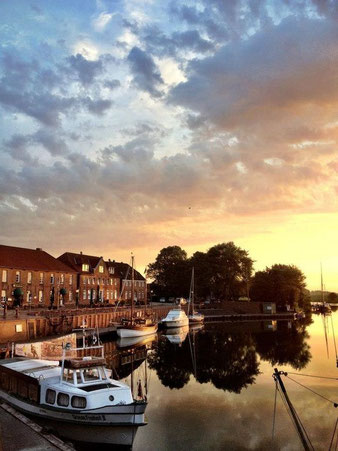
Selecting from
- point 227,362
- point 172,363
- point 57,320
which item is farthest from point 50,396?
point 57,320

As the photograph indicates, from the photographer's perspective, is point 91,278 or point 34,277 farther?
point 91,278

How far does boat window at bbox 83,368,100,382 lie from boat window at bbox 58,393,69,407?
1391mm

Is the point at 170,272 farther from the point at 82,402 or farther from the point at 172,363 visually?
the point at 82,402

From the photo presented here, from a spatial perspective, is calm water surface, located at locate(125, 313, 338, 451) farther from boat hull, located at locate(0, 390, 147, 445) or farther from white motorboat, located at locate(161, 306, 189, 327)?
white motorboat, located at locate(161, 306, 189, 327)

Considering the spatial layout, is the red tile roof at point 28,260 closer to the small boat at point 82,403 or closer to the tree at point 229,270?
the tree at point 229,270

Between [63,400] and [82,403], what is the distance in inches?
51.4

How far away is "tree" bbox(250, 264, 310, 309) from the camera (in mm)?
133250

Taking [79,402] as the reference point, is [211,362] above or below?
below

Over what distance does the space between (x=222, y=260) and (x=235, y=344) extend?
68.7m

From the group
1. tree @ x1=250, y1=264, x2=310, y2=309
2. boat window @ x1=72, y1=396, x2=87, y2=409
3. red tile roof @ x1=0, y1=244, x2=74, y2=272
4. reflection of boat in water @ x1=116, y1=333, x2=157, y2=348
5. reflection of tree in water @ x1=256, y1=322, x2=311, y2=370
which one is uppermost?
red tile roof @ x1=0, y1=244, x2=74, y2=272

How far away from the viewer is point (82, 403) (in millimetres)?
21422

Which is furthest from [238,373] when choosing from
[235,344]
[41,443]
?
Result: [41,443]

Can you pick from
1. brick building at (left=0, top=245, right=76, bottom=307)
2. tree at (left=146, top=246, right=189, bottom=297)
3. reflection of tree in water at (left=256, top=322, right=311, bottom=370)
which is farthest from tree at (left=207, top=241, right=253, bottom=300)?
brick building at (left=0, top=245, right=76, bottom=307)

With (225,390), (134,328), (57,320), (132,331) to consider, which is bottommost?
(225,390)
